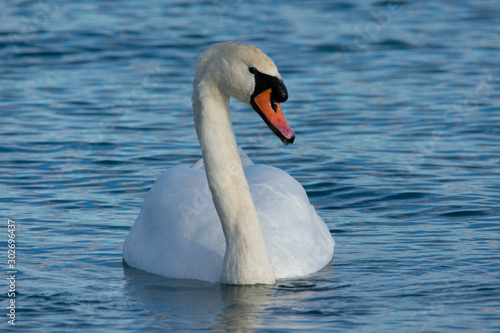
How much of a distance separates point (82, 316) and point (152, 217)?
1624 millimetres

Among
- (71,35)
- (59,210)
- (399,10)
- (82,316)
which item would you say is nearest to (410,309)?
(82,316)

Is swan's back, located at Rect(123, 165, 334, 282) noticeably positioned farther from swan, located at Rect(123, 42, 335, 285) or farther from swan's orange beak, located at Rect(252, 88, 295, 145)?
swan's orange beak, located at Rect(252, 88, 295, 145)

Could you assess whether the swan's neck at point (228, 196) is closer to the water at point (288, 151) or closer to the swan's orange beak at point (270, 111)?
the water at point (288, 151)

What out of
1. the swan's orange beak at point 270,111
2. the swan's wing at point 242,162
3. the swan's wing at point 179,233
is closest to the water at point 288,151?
the swan's wing at point 179,233

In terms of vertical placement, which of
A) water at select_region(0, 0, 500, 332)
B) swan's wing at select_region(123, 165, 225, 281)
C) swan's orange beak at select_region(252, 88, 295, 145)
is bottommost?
water at select_region(0, 0, 500, 332)

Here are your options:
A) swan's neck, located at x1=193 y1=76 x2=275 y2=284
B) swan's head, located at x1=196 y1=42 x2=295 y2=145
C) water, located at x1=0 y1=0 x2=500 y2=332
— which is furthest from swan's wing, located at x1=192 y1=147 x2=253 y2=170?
swan's head, located at x1=196 y1=42 x2=295 y2=145

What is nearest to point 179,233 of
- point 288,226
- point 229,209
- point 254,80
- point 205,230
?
point 205,230

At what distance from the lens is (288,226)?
887 cm

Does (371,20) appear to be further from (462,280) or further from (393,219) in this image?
(462,280)

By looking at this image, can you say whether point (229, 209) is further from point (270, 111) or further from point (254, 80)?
point (254, 80)

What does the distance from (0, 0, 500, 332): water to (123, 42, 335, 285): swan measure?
0.17m

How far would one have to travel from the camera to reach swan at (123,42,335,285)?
786 cm

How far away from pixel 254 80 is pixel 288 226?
1586 mm

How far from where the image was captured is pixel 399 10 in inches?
976
